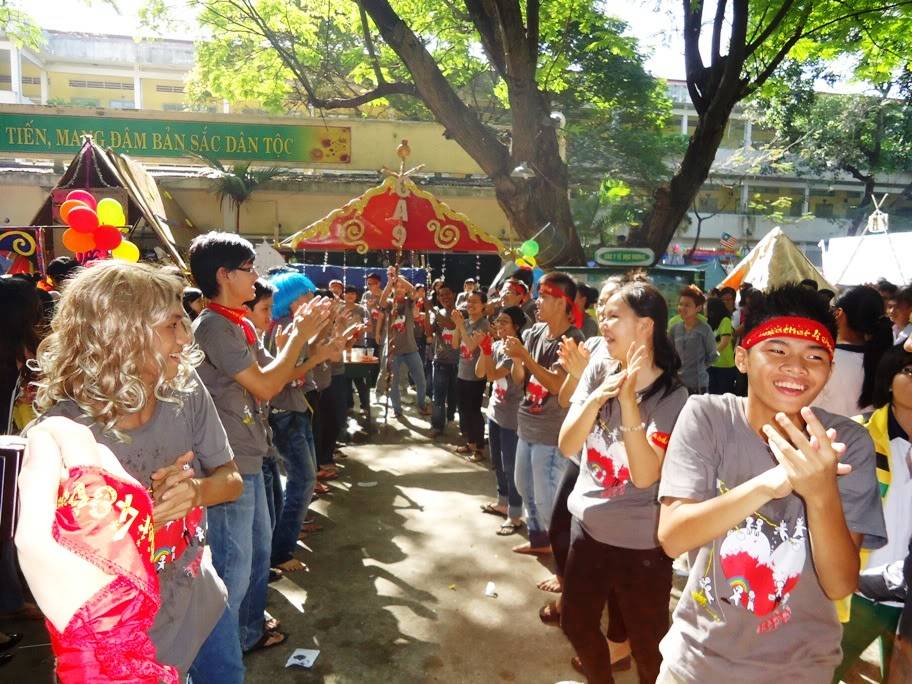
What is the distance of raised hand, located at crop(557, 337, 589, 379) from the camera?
3.09 metres

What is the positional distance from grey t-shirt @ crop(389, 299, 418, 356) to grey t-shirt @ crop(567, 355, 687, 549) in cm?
566

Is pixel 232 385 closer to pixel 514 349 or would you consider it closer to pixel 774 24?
pixel 514 349

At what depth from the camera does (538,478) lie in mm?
Result: 4133

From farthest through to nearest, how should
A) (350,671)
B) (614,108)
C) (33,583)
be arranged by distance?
(614,108) < (350,671) < (33,583)

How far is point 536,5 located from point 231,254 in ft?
24.6

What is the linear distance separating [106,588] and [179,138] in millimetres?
15125

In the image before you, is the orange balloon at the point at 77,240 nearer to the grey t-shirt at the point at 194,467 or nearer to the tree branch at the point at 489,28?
the grey t-shirt at the point at 194,467

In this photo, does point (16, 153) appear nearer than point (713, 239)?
Yes

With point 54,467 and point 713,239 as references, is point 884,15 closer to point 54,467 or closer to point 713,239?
point 54,467

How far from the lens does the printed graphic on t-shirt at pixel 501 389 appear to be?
486 centimetres

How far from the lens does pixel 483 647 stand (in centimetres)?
346

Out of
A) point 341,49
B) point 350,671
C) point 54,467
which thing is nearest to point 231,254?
point 54,467

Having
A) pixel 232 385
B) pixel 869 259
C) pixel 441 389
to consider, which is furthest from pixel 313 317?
pixel 869 259

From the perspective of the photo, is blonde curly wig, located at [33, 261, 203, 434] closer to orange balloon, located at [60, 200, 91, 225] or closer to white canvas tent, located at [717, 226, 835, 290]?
orange balloon, located at [60, 200, 91, 225]
